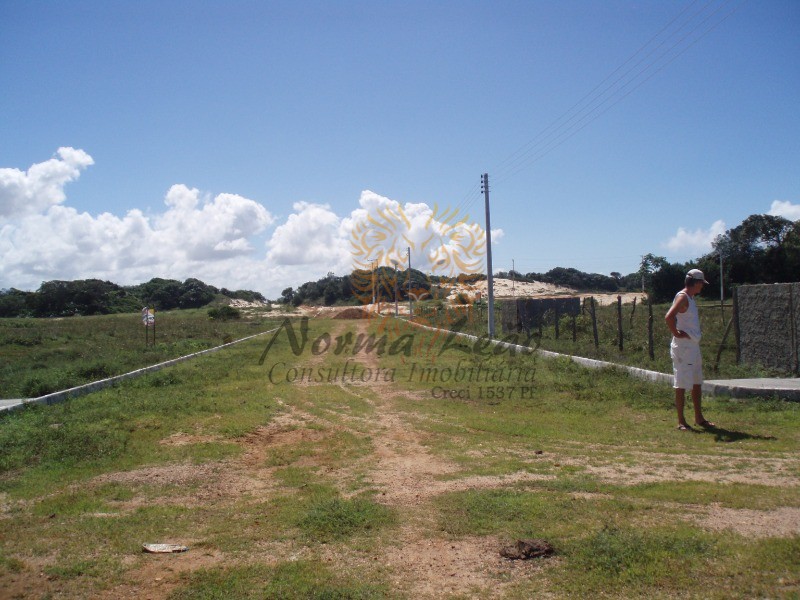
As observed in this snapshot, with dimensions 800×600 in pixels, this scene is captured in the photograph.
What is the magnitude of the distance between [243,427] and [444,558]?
528 cm

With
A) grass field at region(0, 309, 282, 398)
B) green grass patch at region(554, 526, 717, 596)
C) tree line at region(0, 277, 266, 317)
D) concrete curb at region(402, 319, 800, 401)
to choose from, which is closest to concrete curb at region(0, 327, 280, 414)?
grass field at region(0, 309, 282, 398)

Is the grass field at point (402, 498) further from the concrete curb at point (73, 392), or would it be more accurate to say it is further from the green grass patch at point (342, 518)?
the concrete curb at point (73, 392)

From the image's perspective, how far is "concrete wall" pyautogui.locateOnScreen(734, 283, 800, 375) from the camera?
10062 mm

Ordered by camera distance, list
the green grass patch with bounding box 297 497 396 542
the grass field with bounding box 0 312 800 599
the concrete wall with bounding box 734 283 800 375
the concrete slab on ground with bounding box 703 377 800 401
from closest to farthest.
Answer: the grass field with bounding box 0 312 800 599 → the green grass patch with bounding box 297 497 396 542 → the concrete slab on ground with bounding box 703 377 800 401 → the concrete wall with bounding box 734 283 800 375

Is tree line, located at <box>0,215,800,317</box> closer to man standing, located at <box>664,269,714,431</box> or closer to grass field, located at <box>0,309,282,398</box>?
grass field, located at <box>0,309,282,398</box>

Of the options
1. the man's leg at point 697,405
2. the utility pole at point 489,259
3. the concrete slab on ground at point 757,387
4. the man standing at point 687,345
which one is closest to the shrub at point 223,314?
the utility pole at point 489,259

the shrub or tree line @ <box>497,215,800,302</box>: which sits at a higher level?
tree line @ <box>497,215,800,302</box>

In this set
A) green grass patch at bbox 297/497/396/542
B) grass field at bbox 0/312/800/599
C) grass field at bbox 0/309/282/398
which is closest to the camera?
grass field at bbox 0/312/800/599

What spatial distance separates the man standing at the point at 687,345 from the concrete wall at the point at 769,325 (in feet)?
12.9

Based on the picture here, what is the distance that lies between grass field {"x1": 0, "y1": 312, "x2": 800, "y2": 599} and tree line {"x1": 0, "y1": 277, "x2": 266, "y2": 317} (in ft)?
205

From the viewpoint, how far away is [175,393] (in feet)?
38.6

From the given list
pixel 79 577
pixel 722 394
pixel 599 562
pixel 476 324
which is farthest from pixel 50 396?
pixel 476 324

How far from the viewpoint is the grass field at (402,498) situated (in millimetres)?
3555

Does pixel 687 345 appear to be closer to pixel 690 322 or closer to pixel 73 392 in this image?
pixel 690 322
